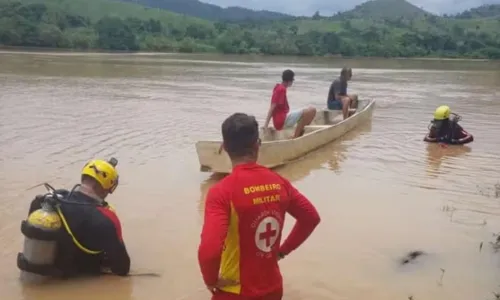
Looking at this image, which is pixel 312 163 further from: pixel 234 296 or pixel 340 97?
pixel 234 296

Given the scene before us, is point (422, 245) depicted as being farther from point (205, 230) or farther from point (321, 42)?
point (321, 42)

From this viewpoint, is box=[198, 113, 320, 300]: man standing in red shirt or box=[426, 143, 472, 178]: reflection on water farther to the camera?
box=[426, 143, 472, 178]: reflection on water

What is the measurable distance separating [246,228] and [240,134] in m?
0.47

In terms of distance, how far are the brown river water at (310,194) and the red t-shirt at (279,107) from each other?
81cm

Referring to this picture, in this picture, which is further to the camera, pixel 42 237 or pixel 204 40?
pixel 204 40

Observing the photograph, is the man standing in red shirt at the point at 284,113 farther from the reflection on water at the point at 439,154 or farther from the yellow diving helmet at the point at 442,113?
the yellow diving helmet at the point at 442,113

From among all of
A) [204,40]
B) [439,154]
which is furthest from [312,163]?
[204,40]

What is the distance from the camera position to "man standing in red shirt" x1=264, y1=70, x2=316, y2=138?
10.3 m

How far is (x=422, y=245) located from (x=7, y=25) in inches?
2655

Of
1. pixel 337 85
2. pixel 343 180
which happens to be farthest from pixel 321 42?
pixel 343 180

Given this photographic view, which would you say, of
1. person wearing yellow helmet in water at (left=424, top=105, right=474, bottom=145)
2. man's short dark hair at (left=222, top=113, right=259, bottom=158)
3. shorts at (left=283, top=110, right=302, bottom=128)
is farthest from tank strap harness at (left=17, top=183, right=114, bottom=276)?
person wearing yellow helmet in water at (left=424, top=105, right=474, bottom=145)

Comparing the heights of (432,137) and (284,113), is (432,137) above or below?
below

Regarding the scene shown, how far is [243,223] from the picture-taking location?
3.19 m

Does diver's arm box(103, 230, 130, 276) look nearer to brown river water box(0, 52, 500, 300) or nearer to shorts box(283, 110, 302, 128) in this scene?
brown river water box(0, 52, 500, 300)
